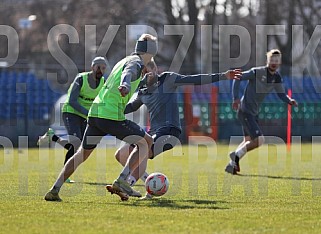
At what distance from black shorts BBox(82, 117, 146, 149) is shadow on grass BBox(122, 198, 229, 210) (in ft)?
2.59

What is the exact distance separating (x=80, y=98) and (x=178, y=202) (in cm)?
380

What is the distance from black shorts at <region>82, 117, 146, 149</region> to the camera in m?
9.98

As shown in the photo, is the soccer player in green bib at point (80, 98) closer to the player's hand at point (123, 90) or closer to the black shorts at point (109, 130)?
the black shorts at point (109, 130)

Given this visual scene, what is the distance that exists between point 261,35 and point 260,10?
1.13m

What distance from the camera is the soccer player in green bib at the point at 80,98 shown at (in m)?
13.3

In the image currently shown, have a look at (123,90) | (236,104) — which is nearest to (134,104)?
(123,90)

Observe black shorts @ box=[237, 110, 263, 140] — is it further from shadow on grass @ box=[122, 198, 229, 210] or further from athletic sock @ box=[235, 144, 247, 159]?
shadow on grass @ box=[122, 198, 229, 210]

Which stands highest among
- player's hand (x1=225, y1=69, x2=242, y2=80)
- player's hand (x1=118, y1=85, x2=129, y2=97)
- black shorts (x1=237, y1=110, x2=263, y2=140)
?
player's hand (x1=225, y1=69, x2=242, y2=80)

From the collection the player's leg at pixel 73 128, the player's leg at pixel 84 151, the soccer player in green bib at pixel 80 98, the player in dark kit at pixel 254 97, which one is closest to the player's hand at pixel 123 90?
the player's leg at pixel 84 151

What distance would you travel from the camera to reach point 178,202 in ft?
33.8

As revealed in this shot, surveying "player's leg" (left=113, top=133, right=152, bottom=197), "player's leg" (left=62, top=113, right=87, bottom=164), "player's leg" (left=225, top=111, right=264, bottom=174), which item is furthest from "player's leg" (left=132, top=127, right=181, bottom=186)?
"player's leg" (left=225, top=111, right=264, bottom=174)

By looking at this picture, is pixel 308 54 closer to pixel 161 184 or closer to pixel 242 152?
pixel 242 152

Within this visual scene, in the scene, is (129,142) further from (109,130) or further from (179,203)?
(179,203)

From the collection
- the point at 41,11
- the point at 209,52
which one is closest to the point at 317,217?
the point at 209,52
